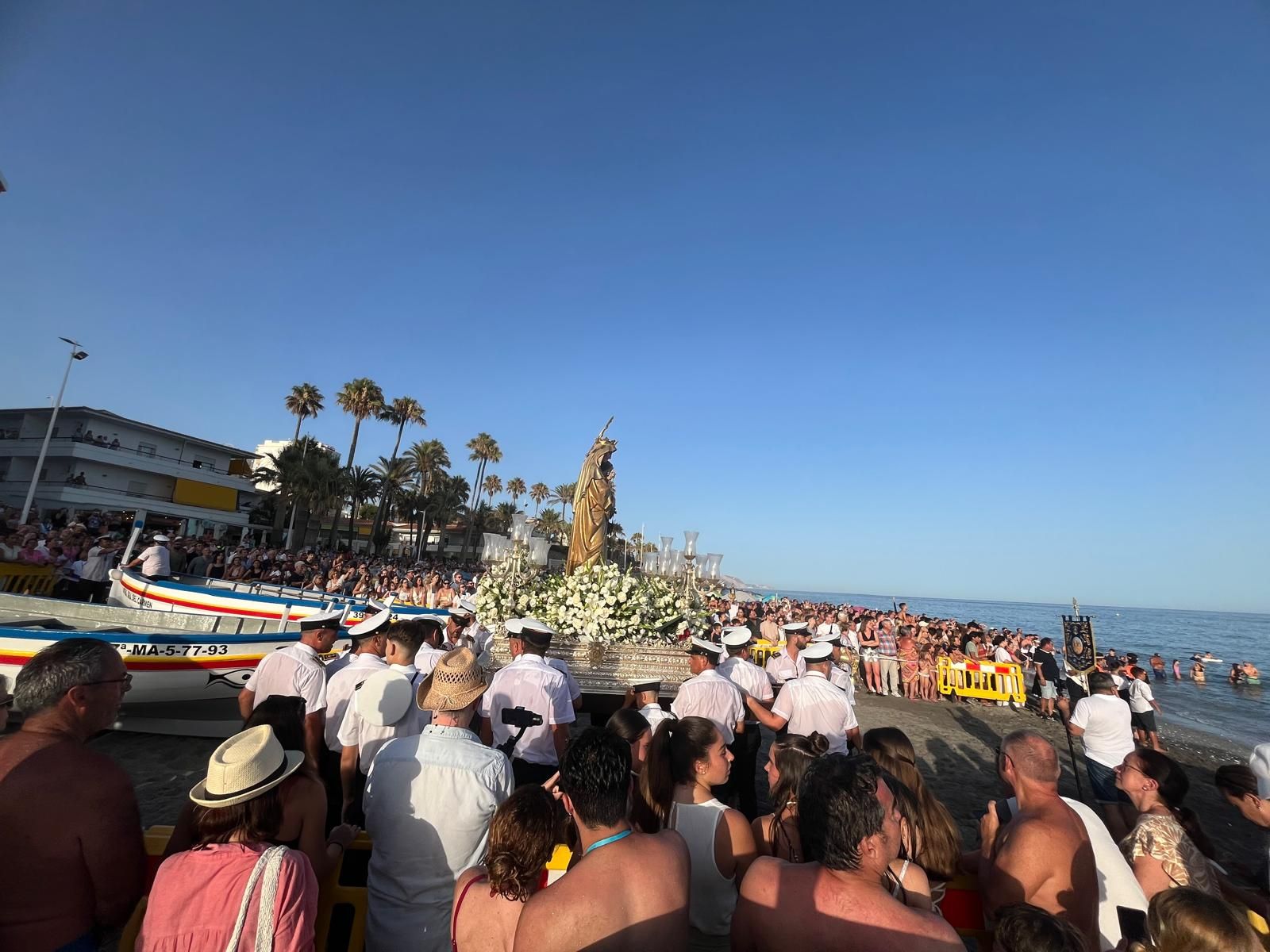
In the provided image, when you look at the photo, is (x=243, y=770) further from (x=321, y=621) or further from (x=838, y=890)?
(x=321, y=621)

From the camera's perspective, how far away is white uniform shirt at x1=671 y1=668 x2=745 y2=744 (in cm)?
507

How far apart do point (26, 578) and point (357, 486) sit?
33.5 m

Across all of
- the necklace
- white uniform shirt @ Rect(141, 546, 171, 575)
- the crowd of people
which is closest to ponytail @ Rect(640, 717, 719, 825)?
the crowd of people

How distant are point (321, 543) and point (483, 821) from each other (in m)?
61.0

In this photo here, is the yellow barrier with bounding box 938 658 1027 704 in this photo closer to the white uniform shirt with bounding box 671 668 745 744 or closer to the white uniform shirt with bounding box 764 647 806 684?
the white uniform shirt with bounding box 764 647 806 684

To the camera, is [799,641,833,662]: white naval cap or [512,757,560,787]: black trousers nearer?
[512,757,560,787]: black trousers

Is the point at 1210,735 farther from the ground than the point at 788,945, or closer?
closer

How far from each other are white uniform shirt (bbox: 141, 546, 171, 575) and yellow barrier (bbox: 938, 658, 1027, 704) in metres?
19.3

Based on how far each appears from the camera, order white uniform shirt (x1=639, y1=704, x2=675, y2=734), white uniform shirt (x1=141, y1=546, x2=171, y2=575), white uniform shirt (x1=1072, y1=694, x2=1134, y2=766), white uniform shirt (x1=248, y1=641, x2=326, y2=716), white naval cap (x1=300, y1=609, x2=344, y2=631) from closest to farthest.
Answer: white uniform shirt (x1=639, y1=704, x2=675, y2=734) < white uniform shirt (x1=248, y1=641, x2=326, y2=716) < white naval cap (x1=300, y1=609, x2=344, y2=631) < white uniform shirt (x1=1072, y1=694, x2=1134, y2=766) < white uniform shirt (x1=141, y1=546, x2=171, y2=575)

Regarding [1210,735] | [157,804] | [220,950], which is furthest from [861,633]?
[220,950]

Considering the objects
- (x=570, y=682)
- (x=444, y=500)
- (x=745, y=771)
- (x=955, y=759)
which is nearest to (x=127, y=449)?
(x=444, y=500)

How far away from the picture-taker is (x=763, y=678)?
6305 mm

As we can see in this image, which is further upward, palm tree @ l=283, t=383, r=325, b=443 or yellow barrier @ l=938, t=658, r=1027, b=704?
palm tree @ l=283, t=383, r=325, b=443

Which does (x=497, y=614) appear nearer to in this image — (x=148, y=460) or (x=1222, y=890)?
(x=1222, y=890)
